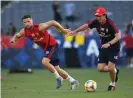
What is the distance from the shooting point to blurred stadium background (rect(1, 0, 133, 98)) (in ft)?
92.6

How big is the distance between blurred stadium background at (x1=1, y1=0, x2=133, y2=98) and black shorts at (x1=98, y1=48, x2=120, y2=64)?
7.92 metres

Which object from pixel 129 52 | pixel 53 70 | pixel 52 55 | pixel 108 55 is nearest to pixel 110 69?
pixel 108 55

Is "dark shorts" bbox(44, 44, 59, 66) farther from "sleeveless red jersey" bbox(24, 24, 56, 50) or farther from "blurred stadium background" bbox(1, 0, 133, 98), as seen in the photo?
"blurred stadium background" bbox(1, 0, 133, 98)

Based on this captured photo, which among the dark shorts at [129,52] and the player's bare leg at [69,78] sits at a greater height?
the dark shorts at [129,52]

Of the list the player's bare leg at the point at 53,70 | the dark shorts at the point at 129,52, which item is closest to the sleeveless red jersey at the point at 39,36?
the player's bare leg at the point at 53,70

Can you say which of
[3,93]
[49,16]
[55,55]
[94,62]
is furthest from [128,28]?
[3,93]

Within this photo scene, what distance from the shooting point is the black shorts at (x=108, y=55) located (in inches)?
607

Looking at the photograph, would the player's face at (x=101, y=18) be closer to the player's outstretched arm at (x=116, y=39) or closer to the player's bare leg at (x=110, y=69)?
the player's outstretched arm at (x=116, y=39)

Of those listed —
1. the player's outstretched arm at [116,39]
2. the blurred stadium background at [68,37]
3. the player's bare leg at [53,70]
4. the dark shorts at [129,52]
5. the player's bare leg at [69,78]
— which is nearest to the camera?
the player's outstretched arm at [116,39]

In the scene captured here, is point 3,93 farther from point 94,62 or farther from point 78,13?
point 78,13

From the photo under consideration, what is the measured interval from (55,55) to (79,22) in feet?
59.2

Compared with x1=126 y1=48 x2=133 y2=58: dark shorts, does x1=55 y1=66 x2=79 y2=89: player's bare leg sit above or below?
below

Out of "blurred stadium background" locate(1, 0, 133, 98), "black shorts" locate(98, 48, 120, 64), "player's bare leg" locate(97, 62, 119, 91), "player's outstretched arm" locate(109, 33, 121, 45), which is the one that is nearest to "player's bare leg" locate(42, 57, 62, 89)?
"player's bare leg" locate(97, 62, 119, 91)

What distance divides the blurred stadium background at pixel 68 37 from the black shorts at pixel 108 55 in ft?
26.0
